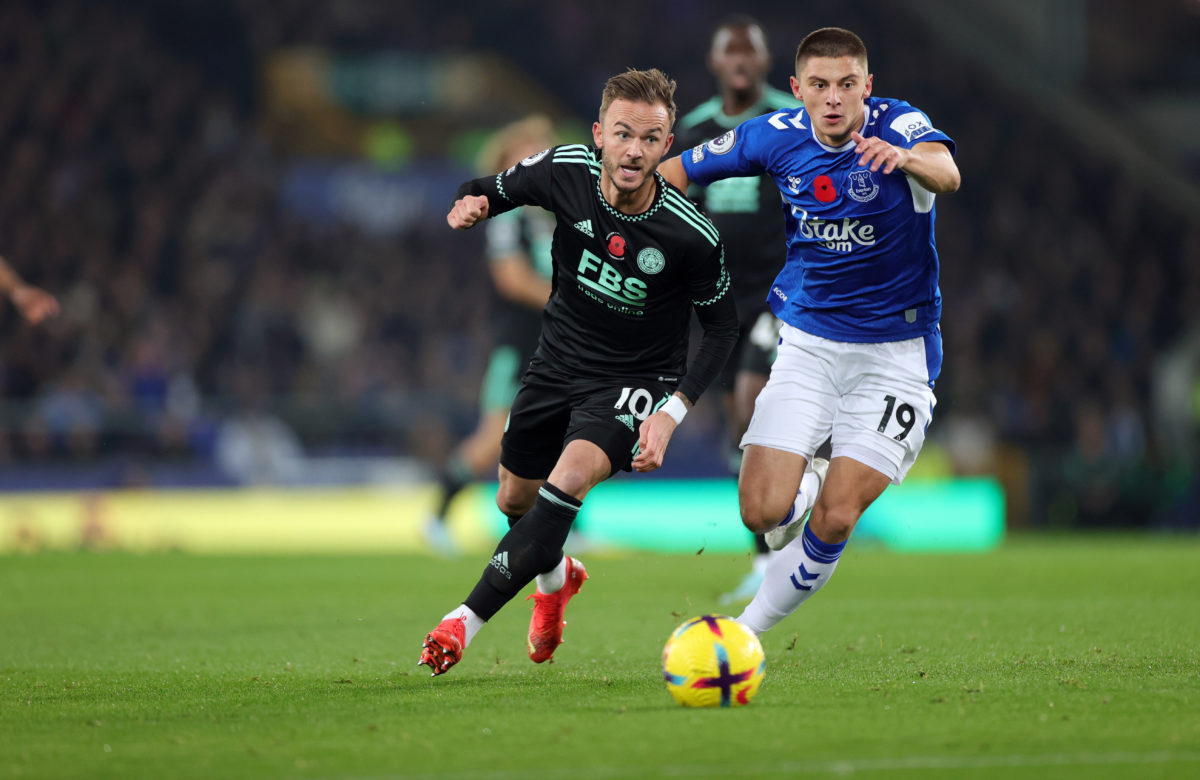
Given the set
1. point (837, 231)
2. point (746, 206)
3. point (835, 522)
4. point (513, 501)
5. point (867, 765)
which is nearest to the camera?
point (867, 765)

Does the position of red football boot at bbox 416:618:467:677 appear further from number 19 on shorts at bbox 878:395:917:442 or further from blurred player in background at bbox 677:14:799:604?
blurred player in background at bbox 677:14:799:604

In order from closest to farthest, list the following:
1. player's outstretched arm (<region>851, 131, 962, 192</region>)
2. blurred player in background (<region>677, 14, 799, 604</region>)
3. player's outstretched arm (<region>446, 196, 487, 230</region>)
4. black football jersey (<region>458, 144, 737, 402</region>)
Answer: player's outstretched arm (<region>851, 131, 962, 192</region>) → player's outstretched arm (<region>446, 196, 487, 230</region>) → black football jersey (<region>458, 144, 737, 402</region>) → blurred player in background (<region>677, 14, 799, 604</region>)

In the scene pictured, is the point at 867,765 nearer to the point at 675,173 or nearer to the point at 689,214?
the point at 689,214

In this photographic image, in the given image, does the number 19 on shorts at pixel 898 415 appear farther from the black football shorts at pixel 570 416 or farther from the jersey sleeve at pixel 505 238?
the jersey sleeve at pixel 505 238

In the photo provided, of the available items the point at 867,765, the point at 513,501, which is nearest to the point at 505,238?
the point at 513,501

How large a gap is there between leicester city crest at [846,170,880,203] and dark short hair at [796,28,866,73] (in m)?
0.40

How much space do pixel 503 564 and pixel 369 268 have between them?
1566cm

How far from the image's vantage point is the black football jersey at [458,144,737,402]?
5668 millimetres

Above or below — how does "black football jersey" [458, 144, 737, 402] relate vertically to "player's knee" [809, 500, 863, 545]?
above

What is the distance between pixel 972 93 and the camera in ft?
78.2

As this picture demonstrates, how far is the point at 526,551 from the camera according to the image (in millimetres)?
5504

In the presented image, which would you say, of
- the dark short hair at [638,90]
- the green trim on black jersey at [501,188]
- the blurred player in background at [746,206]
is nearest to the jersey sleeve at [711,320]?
the dark short hair at [638,90]

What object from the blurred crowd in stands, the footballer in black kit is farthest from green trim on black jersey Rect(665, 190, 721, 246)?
the blurred crowd in stands

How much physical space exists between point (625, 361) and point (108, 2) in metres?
18.3
